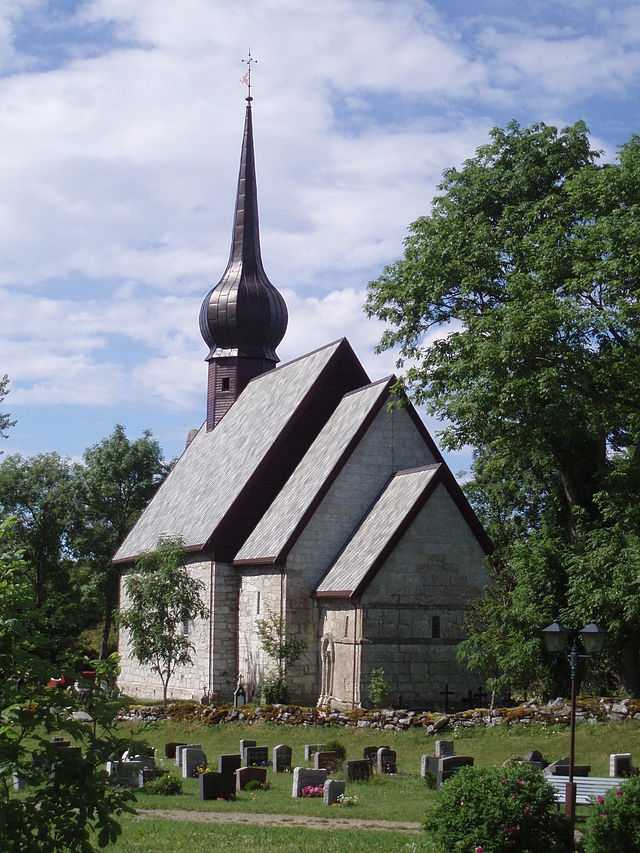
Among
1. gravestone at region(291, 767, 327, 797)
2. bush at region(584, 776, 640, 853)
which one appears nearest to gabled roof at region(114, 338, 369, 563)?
gravestone at region(291, 767, 327, 797)

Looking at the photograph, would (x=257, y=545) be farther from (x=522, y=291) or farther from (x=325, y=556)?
(x=522, y=291)

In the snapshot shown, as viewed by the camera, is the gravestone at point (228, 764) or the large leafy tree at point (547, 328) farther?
the large leafy tree at point (547, 328)

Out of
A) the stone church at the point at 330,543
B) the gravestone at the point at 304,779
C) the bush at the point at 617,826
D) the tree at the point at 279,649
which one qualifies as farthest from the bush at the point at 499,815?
the tree at the point at 279,649

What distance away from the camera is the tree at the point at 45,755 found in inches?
333

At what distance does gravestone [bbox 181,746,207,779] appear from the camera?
20125mm

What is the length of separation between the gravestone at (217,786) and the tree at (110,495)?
3949cm

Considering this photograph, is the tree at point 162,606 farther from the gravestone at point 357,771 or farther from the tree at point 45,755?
the tree at point 45,755

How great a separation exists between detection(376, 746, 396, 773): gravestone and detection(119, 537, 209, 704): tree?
1389 centimetres

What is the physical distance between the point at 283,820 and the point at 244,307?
28788 mm

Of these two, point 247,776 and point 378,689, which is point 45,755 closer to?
point 247,776

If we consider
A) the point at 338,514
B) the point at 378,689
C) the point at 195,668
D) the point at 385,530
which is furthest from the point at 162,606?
the point at 378,689

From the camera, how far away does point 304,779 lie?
17922mm

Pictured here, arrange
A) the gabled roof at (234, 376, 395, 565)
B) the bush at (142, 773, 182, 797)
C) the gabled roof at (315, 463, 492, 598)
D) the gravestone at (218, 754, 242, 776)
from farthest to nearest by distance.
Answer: the gabled roof at (234, 376, 395, 565) → the gabled roof at (315, 463, 492, 598) → the gravestone at (218, 754, 242, 776) → the bush at (142, 773, 182, 797)

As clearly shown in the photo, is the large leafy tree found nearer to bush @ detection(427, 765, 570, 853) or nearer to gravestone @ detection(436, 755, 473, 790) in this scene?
gravestone @ detection(436, 755, 473, 790)
